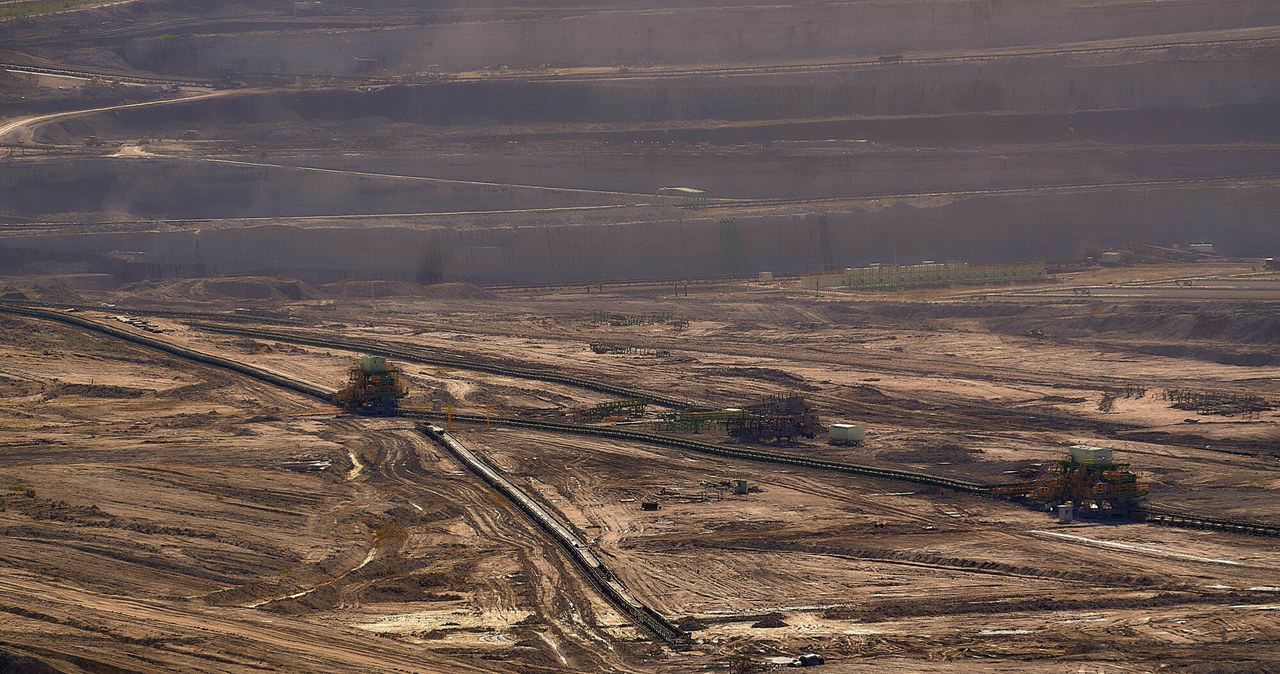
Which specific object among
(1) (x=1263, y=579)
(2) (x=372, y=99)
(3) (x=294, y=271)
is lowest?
(1) (x=1263, y=579)

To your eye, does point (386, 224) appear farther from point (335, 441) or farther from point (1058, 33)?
point (1058, 33)

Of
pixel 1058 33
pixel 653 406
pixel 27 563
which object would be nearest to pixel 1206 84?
pixel 1058 33

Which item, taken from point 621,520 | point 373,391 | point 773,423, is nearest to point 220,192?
point 373,391

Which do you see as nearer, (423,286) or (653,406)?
(653,406)

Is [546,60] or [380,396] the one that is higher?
[546,60]

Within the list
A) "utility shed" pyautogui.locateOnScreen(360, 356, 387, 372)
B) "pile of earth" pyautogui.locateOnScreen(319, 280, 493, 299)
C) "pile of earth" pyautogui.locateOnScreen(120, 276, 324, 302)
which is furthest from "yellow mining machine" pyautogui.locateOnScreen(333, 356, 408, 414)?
"pile of earth" pyautogui.locateOnScreen(120, 276, 324, 302)

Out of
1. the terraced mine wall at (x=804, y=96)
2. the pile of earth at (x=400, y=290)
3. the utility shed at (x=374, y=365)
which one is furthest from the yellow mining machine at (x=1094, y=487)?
the terraced mine wall at (x=804, y=96)

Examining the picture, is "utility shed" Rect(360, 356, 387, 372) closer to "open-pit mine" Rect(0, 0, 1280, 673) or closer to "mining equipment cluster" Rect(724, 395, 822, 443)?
"open-pit mine" Rect(0, 0, 1280, 673)

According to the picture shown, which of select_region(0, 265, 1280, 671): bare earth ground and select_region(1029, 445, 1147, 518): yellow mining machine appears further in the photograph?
select_region(1029, 445, 1147, 518): yellow mining machine
